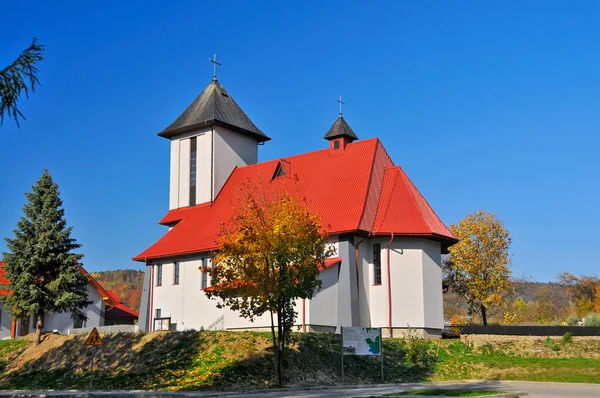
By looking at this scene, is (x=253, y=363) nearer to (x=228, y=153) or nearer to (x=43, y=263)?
(x=43, y=263)

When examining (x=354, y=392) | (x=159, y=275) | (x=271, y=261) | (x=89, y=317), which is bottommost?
(x=354, y=392)

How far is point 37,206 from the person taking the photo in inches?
1405

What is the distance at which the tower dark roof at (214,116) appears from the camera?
1641 inches

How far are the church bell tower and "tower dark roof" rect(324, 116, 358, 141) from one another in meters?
7.05

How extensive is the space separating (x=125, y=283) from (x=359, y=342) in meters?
136

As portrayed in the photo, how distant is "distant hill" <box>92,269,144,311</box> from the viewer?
133 meters

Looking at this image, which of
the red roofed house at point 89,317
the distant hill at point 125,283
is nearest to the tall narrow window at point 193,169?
the red roofed house at point 89,317

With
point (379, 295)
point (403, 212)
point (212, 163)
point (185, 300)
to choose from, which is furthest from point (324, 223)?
point (212, 163)

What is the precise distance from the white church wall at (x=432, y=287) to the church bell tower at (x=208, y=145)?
48.4ft

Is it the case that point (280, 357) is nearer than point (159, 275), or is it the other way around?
point (280, 357)

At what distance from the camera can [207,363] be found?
2422 centimetres

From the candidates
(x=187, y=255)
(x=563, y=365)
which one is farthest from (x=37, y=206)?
(x=563, y=365)

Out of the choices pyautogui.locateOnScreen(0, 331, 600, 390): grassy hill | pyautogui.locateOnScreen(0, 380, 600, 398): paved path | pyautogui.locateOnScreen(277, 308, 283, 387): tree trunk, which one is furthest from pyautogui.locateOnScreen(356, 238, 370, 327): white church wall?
pyautogui.locateOnScreen(277, 308, 283, 387): tree trunk

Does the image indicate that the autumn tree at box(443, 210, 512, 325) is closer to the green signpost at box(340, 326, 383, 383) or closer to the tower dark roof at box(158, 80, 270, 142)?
the tower dark roof at box(158, 80, 270, 142)
